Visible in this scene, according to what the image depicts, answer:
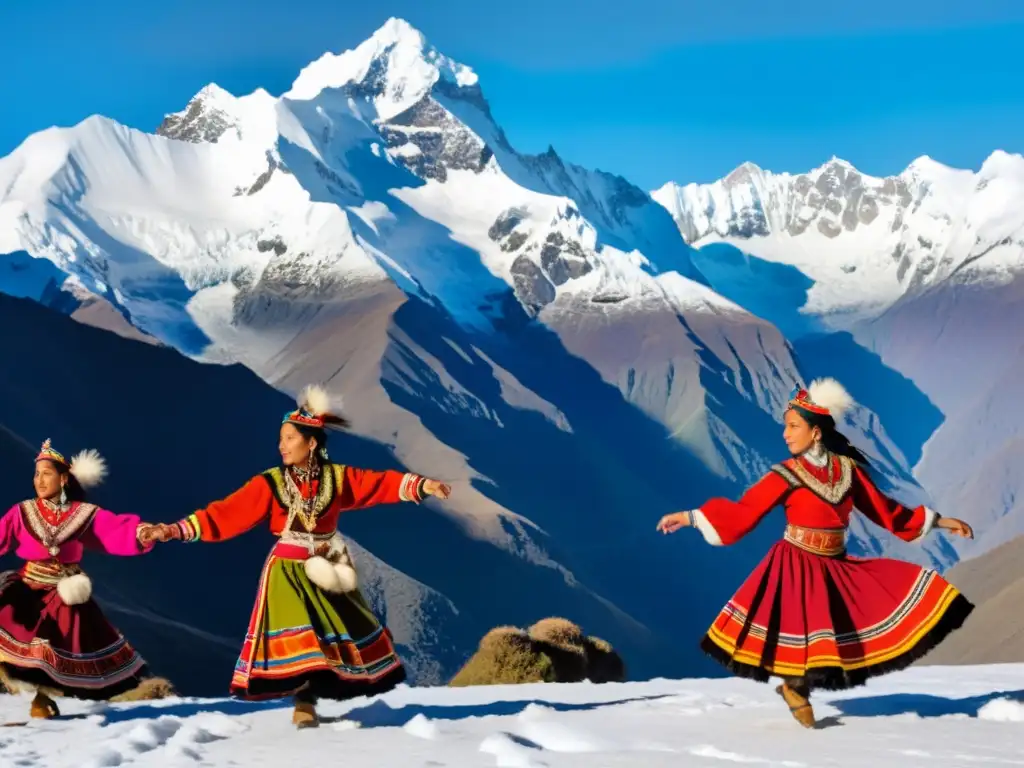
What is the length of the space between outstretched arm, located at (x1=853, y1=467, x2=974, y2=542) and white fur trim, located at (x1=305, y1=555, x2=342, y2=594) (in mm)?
4145

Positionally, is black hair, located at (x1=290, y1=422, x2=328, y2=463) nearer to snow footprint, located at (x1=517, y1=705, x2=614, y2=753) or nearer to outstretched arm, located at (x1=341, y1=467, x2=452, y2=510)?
outstretched arm, located at (x1=341, y1=467, x2=452, y2=510)

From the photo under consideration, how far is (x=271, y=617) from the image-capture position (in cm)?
1128

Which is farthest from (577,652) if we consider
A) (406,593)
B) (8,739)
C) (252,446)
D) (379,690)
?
(252,446)

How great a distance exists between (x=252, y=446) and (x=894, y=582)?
137424 millimetres

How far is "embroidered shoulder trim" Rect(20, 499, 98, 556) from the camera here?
12.1m

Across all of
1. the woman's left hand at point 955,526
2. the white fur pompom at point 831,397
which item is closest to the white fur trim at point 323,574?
the white fur pompom at point 831,397

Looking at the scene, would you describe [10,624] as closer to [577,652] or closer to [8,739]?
[8,739]

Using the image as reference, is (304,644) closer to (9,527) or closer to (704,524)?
(9,527)

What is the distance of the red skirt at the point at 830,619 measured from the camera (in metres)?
10.9

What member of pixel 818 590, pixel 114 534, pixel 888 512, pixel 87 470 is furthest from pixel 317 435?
pixel 888 512

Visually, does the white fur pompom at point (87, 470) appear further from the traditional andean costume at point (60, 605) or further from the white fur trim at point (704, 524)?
the white fur trim at point (704, 524)

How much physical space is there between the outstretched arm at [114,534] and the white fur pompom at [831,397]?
5.53 metres

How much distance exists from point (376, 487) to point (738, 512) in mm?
2905

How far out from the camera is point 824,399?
11820 millimetres
